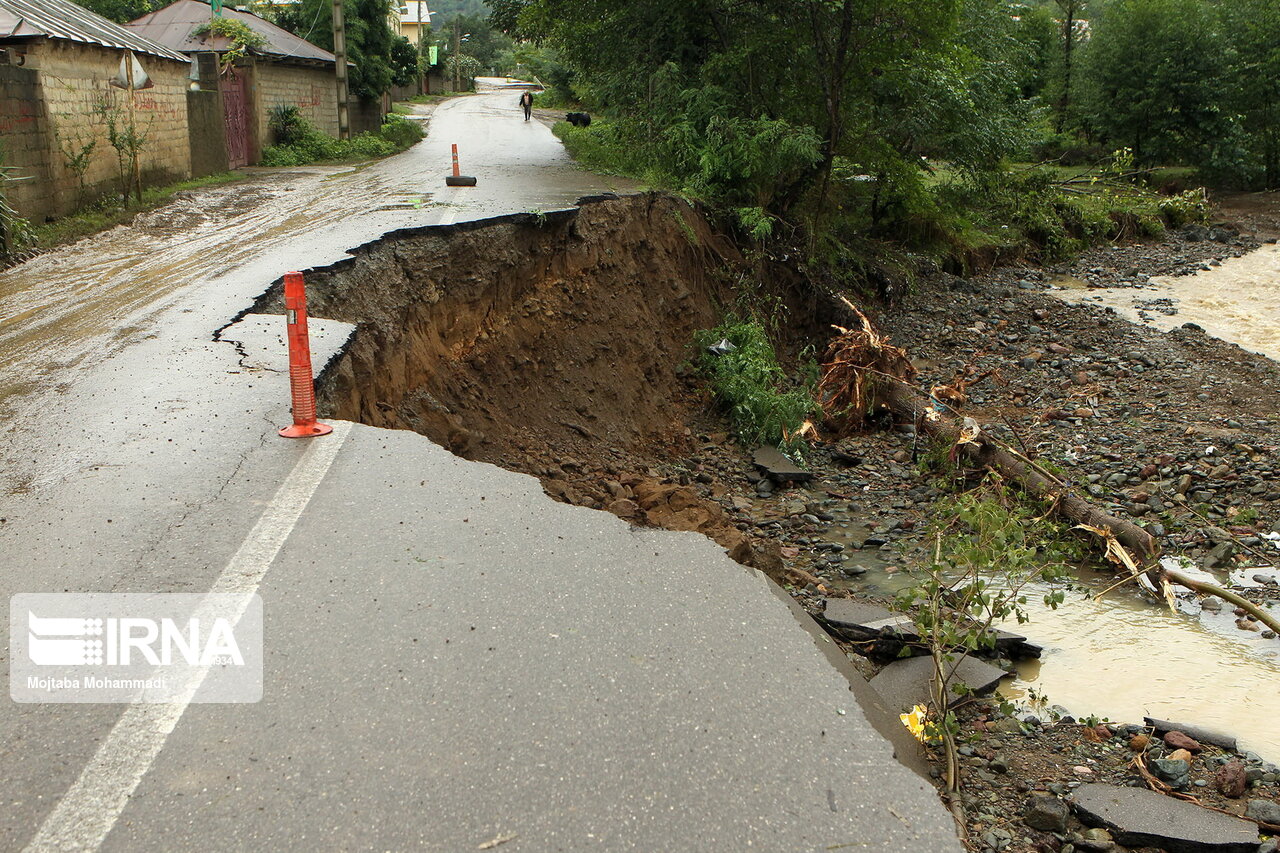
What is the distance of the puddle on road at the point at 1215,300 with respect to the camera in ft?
56.2

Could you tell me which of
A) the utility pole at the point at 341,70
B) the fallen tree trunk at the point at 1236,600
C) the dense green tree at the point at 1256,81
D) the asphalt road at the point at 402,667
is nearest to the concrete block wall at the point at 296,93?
the utility pole at the point at 341,70

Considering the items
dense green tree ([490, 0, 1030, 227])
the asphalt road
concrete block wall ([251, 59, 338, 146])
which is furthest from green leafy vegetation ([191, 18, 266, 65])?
the asphalt road

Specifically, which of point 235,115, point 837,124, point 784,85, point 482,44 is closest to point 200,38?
point 235,115

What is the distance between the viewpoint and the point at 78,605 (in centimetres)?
407

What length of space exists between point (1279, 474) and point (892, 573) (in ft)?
14.1

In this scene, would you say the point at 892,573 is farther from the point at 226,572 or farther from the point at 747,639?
the point at 226,572

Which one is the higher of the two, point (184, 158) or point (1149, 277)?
point (184, 158)

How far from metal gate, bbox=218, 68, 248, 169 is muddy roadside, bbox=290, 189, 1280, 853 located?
13637mm

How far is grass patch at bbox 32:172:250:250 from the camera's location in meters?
13.4

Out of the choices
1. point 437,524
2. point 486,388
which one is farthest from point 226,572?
point 486,388

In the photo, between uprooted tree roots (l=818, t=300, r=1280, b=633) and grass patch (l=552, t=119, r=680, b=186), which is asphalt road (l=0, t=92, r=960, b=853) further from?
grass patch (l=552, t=119, r=680, b=186)

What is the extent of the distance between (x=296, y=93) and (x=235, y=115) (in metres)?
4.15

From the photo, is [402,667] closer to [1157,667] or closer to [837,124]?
[1157,667]

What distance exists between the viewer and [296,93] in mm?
27406
